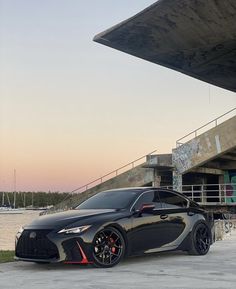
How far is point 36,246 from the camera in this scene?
26.9 ft

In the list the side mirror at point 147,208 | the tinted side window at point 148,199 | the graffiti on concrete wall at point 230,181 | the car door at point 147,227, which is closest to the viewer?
the car door at point 147,227

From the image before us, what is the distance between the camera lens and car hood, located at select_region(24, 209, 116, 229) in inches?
325

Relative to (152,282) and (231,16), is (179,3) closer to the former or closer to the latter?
(231,16)

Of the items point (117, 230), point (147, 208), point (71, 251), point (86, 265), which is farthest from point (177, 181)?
point (71, 251)

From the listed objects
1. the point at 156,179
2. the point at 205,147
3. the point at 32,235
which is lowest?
the point at 32,235

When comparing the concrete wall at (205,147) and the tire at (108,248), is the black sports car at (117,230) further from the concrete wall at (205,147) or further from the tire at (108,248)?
the concrete wall at (205,147)

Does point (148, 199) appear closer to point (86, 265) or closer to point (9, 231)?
point (86, 265)

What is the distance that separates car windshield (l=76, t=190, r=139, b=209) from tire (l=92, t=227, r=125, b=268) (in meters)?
0.77

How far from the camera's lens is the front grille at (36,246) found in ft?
26.3

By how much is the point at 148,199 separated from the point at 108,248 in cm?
169

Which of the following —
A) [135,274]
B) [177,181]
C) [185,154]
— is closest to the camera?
[135,274]

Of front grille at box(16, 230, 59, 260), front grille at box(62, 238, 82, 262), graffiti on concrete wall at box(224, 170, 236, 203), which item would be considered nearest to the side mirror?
front grille at box(62, 238, 82, 262)

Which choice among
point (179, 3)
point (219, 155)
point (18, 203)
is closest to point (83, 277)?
point (179, 3)

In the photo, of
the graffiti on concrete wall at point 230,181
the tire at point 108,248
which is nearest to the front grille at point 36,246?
the tire at point 108,248
